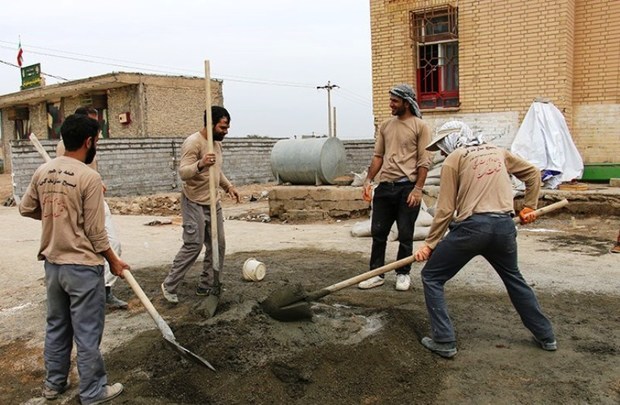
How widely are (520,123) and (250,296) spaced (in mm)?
7349

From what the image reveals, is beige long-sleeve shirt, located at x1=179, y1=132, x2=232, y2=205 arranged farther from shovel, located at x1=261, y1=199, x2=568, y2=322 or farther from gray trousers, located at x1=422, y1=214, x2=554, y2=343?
gray trousers, located at x1=422, y1=214, x2=554, y2=343

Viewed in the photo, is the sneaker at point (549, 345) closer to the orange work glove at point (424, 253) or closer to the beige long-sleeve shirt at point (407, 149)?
the orange work glove at point (424, 253)

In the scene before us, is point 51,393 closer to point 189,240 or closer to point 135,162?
point 189,240

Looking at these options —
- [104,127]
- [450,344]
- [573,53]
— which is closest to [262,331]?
[450,344]

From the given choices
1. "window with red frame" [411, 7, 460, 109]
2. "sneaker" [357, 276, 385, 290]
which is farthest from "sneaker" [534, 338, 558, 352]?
"window with red frame" [411, 7, 460, 109]

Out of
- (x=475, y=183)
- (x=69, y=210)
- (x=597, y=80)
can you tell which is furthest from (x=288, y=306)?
(x=597, y=80)

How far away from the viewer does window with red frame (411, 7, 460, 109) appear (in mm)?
10945

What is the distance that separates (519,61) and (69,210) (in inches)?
362

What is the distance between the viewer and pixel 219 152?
5.11m

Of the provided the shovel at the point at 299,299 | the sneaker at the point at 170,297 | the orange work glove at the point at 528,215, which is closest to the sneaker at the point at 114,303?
the sneaker at the point at 170,297

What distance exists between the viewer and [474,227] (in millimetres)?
3445

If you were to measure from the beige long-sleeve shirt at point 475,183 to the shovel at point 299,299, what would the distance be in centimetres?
46

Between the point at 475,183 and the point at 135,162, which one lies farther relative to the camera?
the point at 135,162

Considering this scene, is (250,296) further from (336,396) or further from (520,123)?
(520,123)
